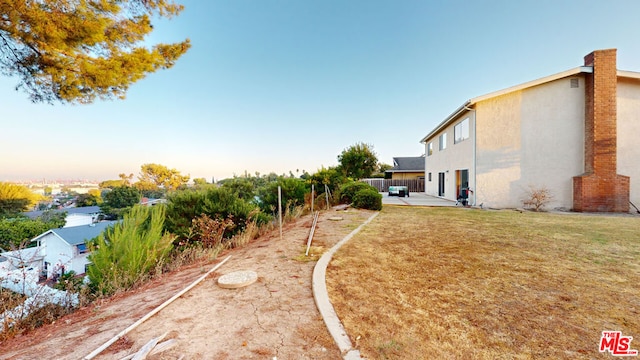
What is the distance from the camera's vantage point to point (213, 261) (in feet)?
13.9

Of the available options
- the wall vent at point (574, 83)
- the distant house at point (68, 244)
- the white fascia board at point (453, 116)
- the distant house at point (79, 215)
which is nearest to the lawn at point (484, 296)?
the white fascia board at point (453, 116)

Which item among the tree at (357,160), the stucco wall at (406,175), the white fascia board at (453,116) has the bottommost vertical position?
the stucco wall at (406,175)

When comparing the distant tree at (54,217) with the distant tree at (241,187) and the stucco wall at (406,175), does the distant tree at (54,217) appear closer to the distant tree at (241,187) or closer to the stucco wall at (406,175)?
the distant tree at (241,187)

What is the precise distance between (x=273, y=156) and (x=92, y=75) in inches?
658

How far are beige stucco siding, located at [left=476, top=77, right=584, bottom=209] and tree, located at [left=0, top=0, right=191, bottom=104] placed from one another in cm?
1311

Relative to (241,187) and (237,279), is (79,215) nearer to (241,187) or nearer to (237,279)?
(241,187)

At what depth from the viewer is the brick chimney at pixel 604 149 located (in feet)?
33.8

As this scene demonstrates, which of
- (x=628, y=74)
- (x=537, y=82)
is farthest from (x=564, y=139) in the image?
(x=628, y=74)

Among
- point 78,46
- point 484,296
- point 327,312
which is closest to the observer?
point 327,312

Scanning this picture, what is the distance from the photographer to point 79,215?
27984mm

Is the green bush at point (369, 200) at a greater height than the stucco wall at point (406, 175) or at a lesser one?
lesser

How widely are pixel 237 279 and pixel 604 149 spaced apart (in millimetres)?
15528

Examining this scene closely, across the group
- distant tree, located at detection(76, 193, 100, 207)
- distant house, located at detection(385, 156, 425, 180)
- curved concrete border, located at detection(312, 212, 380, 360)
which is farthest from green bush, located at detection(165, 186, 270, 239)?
distant tree, located at detection(76, 193, 100, 207)

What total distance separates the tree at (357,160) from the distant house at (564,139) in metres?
14.7
